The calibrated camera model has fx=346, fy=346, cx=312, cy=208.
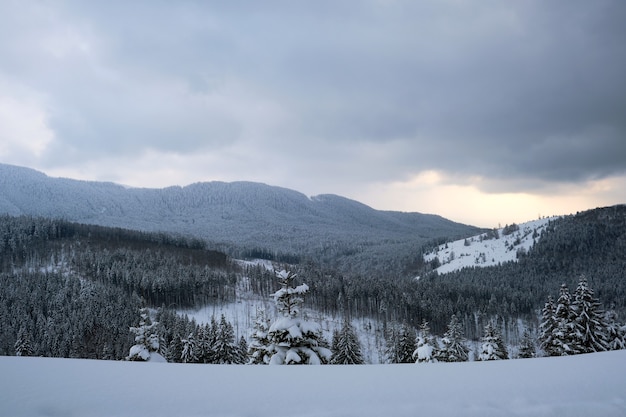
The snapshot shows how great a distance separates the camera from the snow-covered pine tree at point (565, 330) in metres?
21.6

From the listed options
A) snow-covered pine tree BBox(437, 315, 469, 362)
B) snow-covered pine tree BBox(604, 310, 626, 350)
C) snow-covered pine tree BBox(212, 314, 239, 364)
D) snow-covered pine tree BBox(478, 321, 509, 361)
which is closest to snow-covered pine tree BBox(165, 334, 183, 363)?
snow-covered pine tree BBox(212, 314, 239, 364)

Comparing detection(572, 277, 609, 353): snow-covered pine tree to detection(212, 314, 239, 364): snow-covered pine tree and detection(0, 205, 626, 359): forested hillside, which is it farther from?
detection(0, 205, 626, 359): forested hillside

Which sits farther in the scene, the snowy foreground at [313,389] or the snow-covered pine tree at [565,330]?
the snow-covered pine tree at [565,330]

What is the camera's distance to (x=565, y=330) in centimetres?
2220

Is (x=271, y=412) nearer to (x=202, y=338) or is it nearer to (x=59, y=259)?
(x=202, y=338)

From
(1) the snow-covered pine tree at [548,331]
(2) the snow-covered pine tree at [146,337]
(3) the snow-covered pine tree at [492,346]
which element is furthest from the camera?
(3) the snow-covered pine tree at [492,346]

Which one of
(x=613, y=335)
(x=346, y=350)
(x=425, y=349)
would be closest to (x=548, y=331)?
(x=613, y=335)

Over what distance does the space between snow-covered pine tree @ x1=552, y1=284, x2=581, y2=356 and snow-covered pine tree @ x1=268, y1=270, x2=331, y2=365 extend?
648 inches

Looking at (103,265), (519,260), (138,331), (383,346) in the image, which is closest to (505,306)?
(383,346)

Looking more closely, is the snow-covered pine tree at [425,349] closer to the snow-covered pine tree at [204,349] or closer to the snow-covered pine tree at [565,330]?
the snow-covered pine tree at [565,330]

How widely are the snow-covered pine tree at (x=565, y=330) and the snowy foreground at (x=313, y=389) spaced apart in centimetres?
1808

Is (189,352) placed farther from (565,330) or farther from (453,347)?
(565,330)

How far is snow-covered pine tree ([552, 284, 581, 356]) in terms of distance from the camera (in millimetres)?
21627

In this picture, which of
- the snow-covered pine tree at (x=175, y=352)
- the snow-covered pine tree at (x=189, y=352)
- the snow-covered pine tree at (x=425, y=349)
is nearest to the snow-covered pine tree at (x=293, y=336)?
the snow-covered pine tree at (x=425, y=349)
